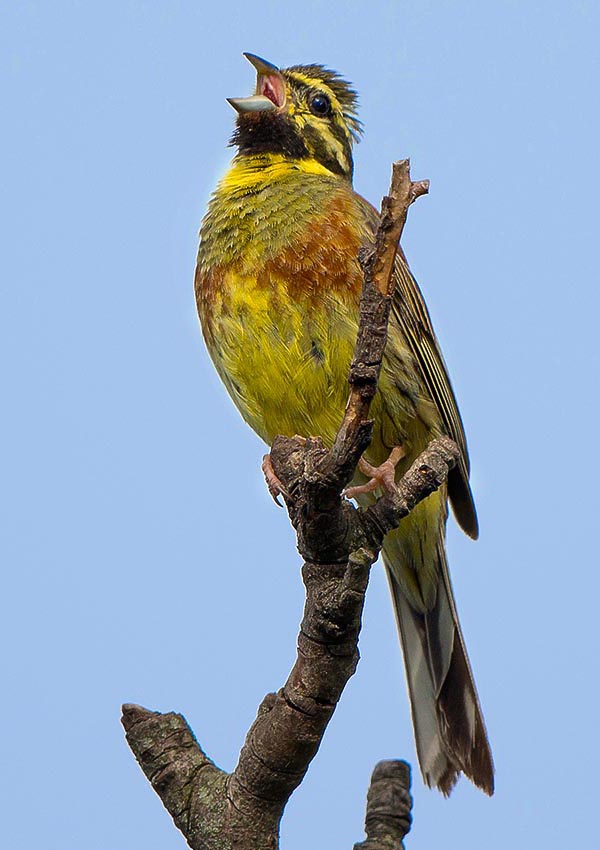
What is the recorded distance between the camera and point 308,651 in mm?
3896

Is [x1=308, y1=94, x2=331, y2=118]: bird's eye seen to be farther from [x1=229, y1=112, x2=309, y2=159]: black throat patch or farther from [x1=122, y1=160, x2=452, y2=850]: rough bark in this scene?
[x1=122, y1=160, x2=452, y2=850]: rough bark

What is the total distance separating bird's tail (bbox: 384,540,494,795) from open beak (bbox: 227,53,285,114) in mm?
2348

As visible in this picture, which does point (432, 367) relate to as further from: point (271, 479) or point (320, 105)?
point (320, 105)

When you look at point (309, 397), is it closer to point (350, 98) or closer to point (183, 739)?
point (183, 739)

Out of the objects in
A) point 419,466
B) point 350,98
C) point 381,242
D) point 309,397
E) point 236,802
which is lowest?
point 236,802

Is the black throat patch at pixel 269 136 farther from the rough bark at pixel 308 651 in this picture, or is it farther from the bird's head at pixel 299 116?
the rough bark at pixel 308 651

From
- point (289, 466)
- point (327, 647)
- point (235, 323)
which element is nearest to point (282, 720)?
point (327, 647)

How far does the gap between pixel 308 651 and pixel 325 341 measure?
148 centimetres

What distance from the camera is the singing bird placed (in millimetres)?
4941

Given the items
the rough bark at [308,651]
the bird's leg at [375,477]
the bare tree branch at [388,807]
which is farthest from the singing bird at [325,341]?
the rough bark at [308,651]

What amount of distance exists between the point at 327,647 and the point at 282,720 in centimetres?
31

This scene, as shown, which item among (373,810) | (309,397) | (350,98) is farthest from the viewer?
(350,98)

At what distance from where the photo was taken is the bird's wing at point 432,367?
5379 millimetres

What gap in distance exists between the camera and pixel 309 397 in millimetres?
4945
